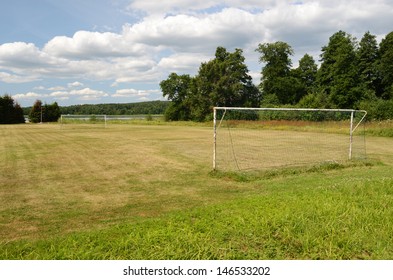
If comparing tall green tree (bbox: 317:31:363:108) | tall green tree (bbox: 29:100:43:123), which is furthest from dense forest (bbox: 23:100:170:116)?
tall green tree (bbox: 317:31:363:108)

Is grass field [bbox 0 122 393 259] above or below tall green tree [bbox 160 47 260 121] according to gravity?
below

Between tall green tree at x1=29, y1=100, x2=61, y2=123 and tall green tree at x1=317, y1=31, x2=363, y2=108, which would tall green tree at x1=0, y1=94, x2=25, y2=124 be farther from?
tall green tree at x1=317, y1=31, x2=363, y2=108

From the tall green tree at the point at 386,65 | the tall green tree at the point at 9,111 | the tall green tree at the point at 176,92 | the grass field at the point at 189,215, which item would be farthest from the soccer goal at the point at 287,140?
the tall green tree at the point at 176,92

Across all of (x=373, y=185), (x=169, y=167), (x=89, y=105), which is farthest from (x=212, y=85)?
(x=89, y=105)

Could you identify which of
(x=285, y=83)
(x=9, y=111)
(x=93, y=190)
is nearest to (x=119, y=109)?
(x=9, y=111)

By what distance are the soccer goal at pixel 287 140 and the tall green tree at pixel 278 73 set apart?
162 feet

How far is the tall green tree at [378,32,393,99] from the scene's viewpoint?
55.1 meters

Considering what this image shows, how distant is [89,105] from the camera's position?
446ft

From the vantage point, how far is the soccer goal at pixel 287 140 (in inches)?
570

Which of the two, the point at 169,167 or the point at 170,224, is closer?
the point at 170,224

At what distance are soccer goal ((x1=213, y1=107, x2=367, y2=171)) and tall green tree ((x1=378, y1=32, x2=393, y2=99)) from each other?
1582 inches

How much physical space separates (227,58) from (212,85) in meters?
8.33
